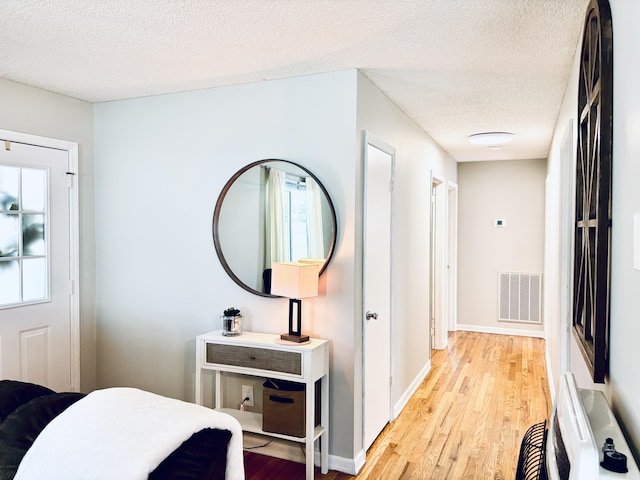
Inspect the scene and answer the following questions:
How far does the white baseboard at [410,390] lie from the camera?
3732 millimetres

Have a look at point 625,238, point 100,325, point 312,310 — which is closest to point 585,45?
point 625,238

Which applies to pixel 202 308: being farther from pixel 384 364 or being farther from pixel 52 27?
pixel 52 27

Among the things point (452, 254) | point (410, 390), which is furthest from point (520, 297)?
point (410, 390)

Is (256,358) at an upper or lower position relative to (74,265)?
lower

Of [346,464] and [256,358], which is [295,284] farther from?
[346,464]

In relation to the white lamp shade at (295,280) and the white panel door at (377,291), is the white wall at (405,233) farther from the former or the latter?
the white lamp shade at (295,280)

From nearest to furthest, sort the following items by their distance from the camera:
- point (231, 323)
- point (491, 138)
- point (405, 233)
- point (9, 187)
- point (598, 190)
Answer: point (598, 190), point (231, 323), point (9, 187), point (405, 233), point (491, 138)

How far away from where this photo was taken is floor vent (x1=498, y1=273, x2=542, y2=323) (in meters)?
6.46

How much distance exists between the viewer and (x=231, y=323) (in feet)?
9.66

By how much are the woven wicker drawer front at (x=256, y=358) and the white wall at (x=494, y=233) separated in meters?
4.68

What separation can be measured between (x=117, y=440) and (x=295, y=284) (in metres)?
1.47

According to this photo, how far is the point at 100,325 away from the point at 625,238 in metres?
3.48

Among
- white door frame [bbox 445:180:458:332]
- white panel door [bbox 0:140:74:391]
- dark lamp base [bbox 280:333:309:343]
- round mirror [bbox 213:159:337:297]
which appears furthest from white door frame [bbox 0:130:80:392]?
white door frame [bbox 445:180:458:332]

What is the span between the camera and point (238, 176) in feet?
10.2
